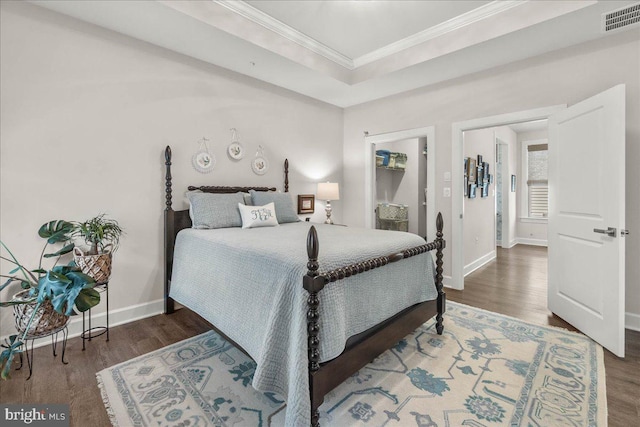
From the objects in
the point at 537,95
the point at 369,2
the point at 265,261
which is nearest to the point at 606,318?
the point at 537,95

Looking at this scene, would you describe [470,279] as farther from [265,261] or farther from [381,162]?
[265,261]

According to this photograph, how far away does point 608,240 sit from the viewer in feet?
7.41

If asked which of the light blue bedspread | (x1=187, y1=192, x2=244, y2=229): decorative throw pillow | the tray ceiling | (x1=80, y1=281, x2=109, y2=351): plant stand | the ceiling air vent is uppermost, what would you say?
the tray ceiling

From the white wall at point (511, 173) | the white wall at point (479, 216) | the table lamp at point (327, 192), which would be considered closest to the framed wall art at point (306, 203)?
the table lamp at point (327, 192)

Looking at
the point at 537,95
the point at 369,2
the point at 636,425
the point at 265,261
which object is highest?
the point at 369,2

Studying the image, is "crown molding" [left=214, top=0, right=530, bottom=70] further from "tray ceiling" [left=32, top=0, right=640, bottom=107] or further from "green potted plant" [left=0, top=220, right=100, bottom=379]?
"green potted plant" [left=0, top=220, right=100, bottom=379]

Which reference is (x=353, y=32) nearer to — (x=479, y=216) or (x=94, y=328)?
(x=479, y=216)

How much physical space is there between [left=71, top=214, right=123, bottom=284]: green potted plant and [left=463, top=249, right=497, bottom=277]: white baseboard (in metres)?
4.30

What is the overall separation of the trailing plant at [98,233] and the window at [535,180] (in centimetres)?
795

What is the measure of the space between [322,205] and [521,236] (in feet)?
17.4

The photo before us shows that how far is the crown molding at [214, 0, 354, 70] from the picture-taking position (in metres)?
2.71

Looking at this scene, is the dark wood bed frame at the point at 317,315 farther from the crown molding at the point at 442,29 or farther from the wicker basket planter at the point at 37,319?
the crown molding at the point at 442,29

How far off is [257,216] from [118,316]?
156 centimetres

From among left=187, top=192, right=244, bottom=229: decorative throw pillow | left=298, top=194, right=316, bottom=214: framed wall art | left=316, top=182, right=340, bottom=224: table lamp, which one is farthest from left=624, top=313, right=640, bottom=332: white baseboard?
left=187, top=192, right=244, bottom=229: decorative throw pillow
